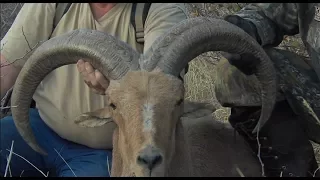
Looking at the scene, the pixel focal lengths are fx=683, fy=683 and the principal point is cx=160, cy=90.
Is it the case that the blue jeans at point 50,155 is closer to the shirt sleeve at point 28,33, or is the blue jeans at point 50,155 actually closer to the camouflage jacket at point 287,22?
the shirt sleeve at point 28,33

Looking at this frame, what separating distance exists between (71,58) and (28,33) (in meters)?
1.00

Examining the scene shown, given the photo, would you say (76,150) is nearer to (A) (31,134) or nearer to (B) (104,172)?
(B) (104,172)

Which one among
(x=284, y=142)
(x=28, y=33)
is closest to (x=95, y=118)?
(x=28, y=33)

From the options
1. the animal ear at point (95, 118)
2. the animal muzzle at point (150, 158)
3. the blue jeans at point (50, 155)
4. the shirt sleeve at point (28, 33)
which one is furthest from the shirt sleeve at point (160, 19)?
the animal muzzle at point (150, 158)

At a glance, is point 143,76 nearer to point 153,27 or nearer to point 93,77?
point 93,77

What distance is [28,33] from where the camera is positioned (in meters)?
6.32

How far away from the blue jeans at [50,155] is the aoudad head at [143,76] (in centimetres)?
67

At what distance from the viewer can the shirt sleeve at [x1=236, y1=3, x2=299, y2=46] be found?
6664 millimetres

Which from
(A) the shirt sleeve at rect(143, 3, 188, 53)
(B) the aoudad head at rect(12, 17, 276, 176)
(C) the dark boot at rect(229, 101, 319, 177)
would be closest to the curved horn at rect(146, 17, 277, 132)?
(B) the aoudad head at rect(12, 17, 276, 176)

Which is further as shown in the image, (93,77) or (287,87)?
(287,87)

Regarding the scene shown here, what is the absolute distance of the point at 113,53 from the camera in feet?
17.3

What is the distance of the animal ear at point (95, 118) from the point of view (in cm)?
551

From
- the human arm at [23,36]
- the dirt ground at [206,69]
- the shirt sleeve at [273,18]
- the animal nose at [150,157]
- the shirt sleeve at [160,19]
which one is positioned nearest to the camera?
the animal nose at [150,157]

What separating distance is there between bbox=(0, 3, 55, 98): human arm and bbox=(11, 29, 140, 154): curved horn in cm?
69
